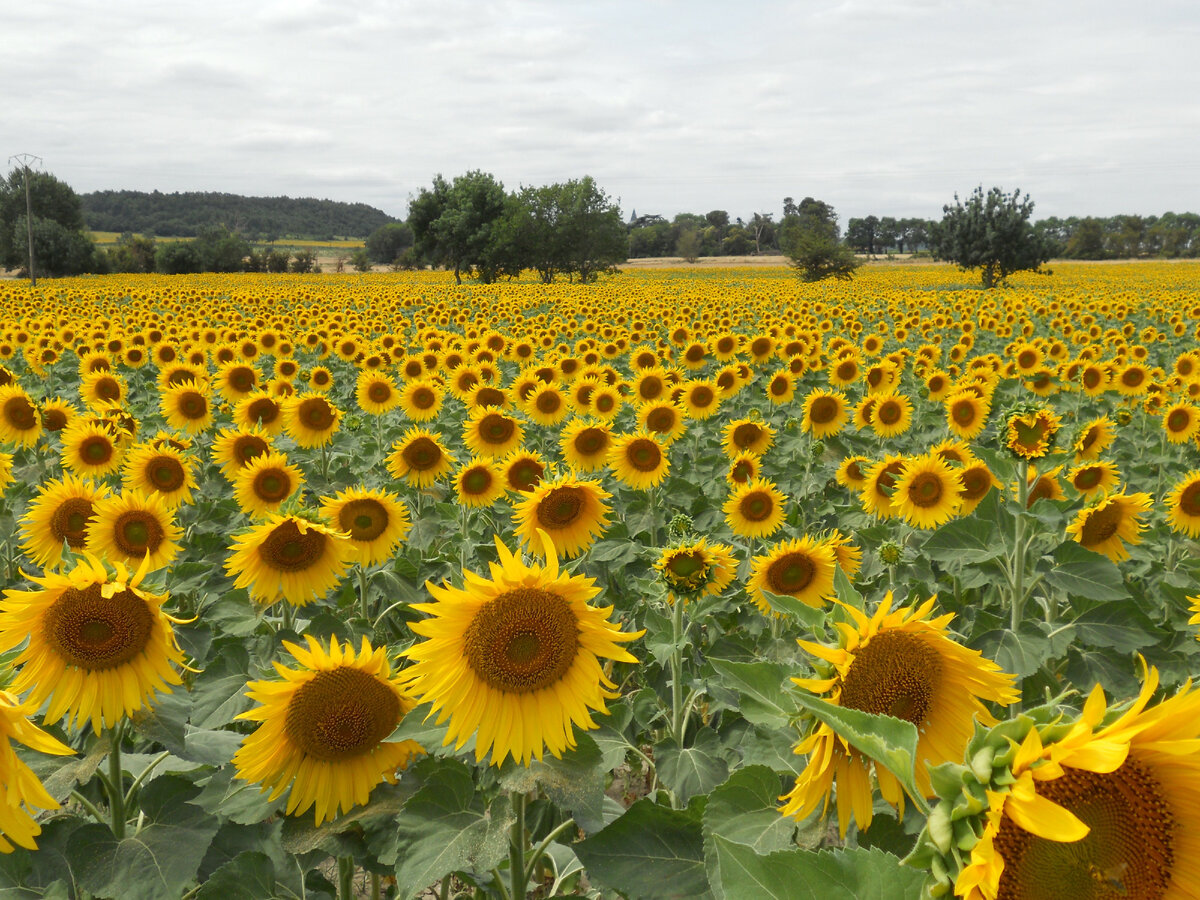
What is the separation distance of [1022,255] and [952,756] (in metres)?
Answer: 56.2

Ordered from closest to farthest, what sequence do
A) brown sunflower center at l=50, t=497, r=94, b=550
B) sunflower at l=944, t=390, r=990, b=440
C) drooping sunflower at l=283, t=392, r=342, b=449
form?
brown sunflower center at l=50, t=497, r=94, b=550
drooping sunflower at l=283, t=392, r=342, b=449
sunflower at l=944, t=390, r=990, b=440

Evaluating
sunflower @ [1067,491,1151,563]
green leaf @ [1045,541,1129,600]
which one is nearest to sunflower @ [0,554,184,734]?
green leaf @ [1045,541,1129,600]

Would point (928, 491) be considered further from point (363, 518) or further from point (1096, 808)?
point (1096, 808)

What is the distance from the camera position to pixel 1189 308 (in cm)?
2131

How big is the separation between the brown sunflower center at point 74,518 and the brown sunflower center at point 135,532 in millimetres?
268

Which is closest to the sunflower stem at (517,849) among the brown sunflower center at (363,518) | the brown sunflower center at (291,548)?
the brown sunflower center at (291,548)

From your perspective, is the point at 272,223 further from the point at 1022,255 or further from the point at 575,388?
the point at 575,388

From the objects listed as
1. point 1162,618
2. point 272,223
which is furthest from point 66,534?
point 272,223

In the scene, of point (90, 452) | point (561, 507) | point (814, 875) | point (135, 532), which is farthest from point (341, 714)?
point (90, 452)

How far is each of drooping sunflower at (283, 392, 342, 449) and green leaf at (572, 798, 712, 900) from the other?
5.57m

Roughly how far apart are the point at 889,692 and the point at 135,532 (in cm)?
338

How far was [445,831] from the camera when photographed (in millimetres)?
1818

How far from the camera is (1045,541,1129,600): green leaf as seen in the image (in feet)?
10.8

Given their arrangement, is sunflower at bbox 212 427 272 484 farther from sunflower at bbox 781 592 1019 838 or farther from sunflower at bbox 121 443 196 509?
sunflower at bbox 781 592 1019 838
